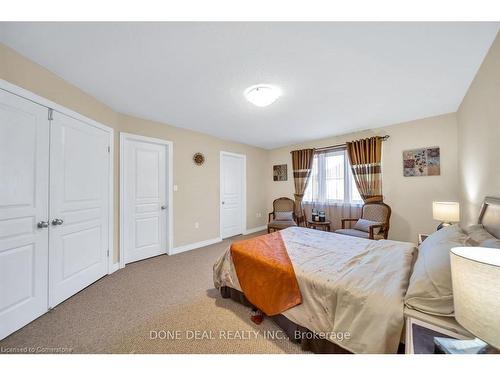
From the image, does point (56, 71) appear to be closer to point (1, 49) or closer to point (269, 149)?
point (1, 49)

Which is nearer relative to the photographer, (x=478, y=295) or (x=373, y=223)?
(x=478, y=295)

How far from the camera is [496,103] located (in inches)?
57.5

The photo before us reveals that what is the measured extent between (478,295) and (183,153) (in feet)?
12.5

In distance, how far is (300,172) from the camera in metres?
4.68

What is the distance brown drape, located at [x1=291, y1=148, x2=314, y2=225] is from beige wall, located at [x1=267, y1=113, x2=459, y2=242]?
3.71 ft

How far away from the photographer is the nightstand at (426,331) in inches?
34.9

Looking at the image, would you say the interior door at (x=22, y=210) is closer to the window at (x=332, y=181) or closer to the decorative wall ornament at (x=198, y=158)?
the decorative wall ornament at (x=198, y=158)

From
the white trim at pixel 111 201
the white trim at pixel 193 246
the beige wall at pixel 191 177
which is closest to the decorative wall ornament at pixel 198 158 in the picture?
the beige wall at pixel 191 177

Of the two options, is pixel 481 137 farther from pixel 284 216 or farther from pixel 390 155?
pixel 284 216

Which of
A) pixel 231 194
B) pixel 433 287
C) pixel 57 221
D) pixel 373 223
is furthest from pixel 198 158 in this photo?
pixel 433 287

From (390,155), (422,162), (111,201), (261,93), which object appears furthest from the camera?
(390,155)

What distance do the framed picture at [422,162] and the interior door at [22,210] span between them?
5.04m

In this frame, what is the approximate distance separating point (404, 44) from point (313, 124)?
6.30 ft
